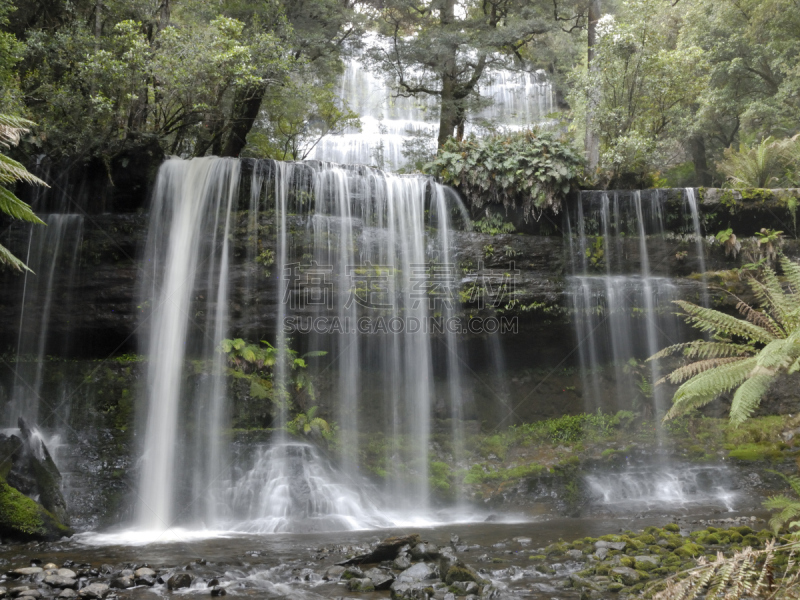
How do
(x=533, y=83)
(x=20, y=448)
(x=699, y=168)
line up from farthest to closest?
(x=533, y=83)
(x=699, y=168)
(x=20, y=448)

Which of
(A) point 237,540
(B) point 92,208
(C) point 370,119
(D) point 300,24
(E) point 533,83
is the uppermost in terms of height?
(E) point 533,83

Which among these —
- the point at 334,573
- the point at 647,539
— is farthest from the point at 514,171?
the point at 334,573

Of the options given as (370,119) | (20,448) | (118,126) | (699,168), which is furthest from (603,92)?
(20,448)

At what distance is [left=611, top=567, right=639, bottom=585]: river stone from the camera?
18.5 ft

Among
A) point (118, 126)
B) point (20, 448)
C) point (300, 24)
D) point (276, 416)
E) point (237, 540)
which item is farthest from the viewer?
point (300, 24)

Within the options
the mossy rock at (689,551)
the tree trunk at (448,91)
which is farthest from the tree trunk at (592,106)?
the mossy rock at (689,551)

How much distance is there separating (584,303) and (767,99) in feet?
28.2

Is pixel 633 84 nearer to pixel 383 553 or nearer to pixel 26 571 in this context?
pixel 383 553

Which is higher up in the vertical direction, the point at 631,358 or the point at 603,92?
the point at 603,92

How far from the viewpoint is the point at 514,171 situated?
502 inches

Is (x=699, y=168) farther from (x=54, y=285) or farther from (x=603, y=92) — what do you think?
(x=54, y=285)

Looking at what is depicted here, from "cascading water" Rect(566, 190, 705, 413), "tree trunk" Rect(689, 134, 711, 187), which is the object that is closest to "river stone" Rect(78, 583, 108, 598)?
"cascading water" Rect(566, 190, 705, 413)

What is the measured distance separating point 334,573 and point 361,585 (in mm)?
662

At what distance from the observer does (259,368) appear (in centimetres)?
1170
